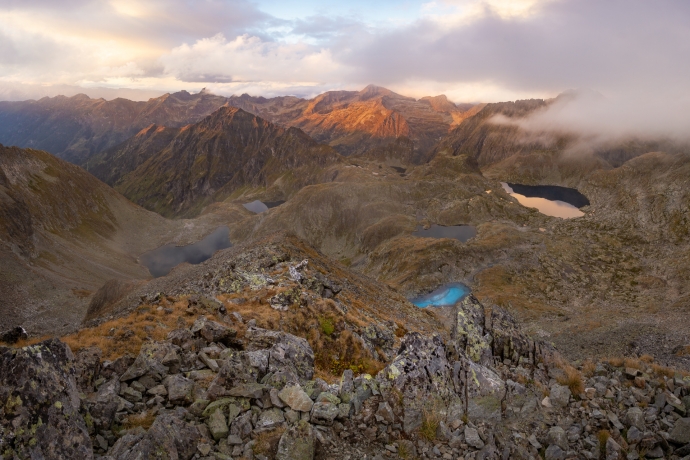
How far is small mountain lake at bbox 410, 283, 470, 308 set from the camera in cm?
10475

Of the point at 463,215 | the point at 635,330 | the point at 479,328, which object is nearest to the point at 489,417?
the point at 479,328

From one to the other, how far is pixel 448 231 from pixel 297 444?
178024 millimetres

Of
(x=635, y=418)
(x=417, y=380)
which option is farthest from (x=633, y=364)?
(x=417, y=380)

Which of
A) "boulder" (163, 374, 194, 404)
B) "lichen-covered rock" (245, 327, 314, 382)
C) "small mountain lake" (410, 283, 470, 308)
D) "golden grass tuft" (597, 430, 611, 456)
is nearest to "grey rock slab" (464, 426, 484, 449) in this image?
"golden grass tuft" (597, 430, 611, 456)

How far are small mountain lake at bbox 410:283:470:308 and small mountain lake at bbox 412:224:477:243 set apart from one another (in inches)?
2309

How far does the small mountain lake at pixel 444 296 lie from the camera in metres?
105

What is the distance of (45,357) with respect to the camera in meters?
12.0

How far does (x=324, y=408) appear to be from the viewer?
532 inches

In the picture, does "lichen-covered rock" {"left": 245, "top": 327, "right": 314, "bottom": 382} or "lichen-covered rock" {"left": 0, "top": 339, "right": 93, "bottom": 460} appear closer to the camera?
"lichen-covered rock" {"left": 0, "top": 339, "right": 93, "bottom": 460}

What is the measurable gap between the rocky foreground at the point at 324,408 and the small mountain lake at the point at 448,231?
523ft

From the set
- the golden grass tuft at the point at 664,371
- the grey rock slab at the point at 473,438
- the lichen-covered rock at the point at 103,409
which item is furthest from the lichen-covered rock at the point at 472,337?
the lichen-covered rock at the point at 103,409

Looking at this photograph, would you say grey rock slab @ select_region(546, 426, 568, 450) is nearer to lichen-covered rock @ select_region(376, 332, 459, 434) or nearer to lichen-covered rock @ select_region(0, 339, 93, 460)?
lichen-covered rock @ select_region(376, 332, 459, 434)

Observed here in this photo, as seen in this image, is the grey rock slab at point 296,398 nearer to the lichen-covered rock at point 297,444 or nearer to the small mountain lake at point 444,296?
the lichen-covered rock at point 297,444

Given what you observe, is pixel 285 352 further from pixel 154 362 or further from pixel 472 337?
pixel 472 337
